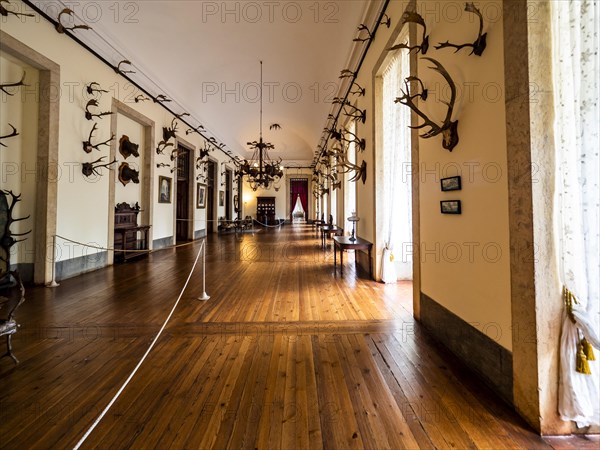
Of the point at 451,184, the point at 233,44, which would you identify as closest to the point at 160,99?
the point at 233,44

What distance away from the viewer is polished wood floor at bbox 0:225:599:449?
1519mm

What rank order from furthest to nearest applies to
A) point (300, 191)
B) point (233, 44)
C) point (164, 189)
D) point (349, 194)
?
point (300, 191)
point (164, 189)
point (349, 194)
point (233, 44)

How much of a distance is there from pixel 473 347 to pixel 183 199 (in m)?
11.1

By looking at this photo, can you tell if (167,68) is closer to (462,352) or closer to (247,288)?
(247,288)

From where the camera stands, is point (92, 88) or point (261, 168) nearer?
point (92, 88)

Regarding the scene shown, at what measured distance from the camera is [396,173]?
451 cm

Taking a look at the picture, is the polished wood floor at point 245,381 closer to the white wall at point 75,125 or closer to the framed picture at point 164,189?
the white wall at point 75,125

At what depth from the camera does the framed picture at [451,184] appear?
2.30m

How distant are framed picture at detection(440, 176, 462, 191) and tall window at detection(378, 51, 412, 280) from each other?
72.3 inches

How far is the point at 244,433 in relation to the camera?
1536 millimetres

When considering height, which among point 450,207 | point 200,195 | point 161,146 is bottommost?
point 450,207

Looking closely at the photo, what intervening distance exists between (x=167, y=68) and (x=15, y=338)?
6.91 metres

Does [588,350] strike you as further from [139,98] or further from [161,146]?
[161,146]

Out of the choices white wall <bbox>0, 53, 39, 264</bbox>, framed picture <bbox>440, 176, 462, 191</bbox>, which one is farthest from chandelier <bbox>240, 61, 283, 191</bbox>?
framed picture <bbox>440, 176, 462, 191</bbox>
